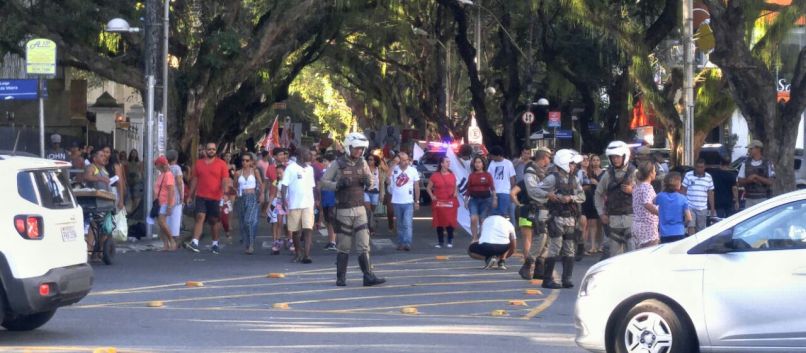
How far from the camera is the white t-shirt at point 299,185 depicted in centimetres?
1794

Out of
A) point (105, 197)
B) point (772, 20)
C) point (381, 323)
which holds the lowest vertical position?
point (381, 323)

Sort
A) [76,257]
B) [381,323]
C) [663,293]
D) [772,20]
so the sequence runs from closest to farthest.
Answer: [663,293]
[76,257]
[381,323]
[772,20]

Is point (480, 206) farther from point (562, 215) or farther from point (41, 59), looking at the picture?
point (41, 59)

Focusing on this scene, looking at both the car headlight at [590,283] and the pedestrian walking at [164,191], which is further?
the pedestrian walking at [164,191]

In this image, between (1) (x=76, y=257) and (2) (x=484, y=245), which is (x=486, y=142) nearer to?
(2) (x=484, y=245)

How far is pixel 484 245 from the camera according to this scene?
56.0 ft

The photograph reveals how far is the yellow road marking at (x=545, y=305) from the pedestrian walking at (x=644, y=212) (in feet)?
3.76

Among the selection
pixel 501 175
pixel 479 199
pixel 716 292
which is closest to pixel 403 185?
pixel 479 199

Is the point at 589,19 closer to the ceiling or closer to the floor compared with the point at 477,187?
closer to the ceiling

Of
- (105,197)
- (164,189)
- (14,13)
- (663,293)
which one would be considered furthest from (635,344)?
(14,13)

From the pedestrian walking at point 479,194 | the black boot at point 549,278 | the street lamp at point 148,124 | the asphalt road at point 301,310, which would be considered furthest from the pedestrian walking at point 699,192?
the street lamp at point 148,124

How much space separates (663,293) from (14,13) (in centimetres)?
1820

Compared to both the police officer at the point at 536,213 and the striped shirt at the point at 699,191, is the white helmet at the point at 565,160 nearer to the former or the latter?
the police officer at the point at 536,213

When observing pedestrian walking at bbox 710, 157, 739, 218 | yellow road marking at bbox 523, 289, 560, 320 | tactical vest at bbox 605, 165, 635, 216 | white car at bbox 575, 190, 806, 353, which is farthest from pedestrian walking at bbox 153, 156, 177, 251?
white car at bbox 575, 190, 806, 353
